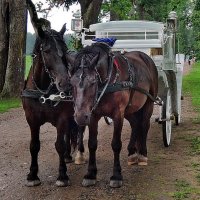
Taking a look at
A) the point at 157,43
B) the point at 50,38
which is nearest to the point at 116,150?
the point at 50,38

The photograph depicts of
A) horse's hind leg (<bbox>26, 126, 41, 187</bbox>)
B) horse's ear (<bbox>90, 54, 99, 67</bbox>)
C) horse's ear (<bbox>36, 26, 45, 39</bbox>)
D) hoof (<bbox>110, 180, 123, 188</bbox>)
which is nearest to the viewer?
horse's ear (<bbox>90, 54, 99, 67</bbox>)

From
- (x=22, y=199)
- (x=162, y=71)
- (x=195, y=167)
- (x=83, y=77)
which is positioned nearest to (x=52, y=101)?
(x=83, y=77)

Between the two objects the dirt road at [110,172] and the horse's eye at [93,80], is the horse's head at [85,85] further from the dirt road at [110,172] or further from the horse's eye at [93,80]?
the dirt road at [110,172]

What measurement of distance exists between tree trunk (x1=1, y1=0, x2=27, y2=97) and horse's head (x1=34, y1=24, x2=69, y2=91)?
10672mm

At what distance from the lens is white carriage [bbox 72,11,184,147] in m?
8.30

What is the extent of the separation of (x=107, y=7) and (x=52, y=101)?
63.0 feet

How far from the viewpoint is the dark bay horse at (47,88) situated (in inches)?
217

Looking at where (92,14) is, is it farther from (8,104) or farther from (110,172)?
(110,172)

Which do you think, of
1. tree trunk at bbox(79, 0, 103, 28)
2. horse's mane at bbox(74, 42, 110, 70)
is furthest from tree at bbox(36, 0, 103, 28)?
horse's mane at bbox(74, 42, 110, 70)

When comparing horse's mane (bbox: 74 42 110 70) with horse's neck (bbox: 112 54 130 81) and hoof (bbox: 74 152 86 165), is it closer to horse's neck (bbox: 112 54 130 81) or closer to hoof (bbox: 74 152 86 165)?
horse's neck (bbox: 112 54 130 81)

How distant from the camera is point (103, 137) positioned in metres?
9.72

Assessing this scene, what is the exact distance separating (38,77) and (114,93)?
0.99 metres

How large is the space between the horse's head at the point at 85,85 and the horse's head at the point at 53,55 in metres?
0.19

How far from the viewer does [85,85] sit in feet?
17.1
